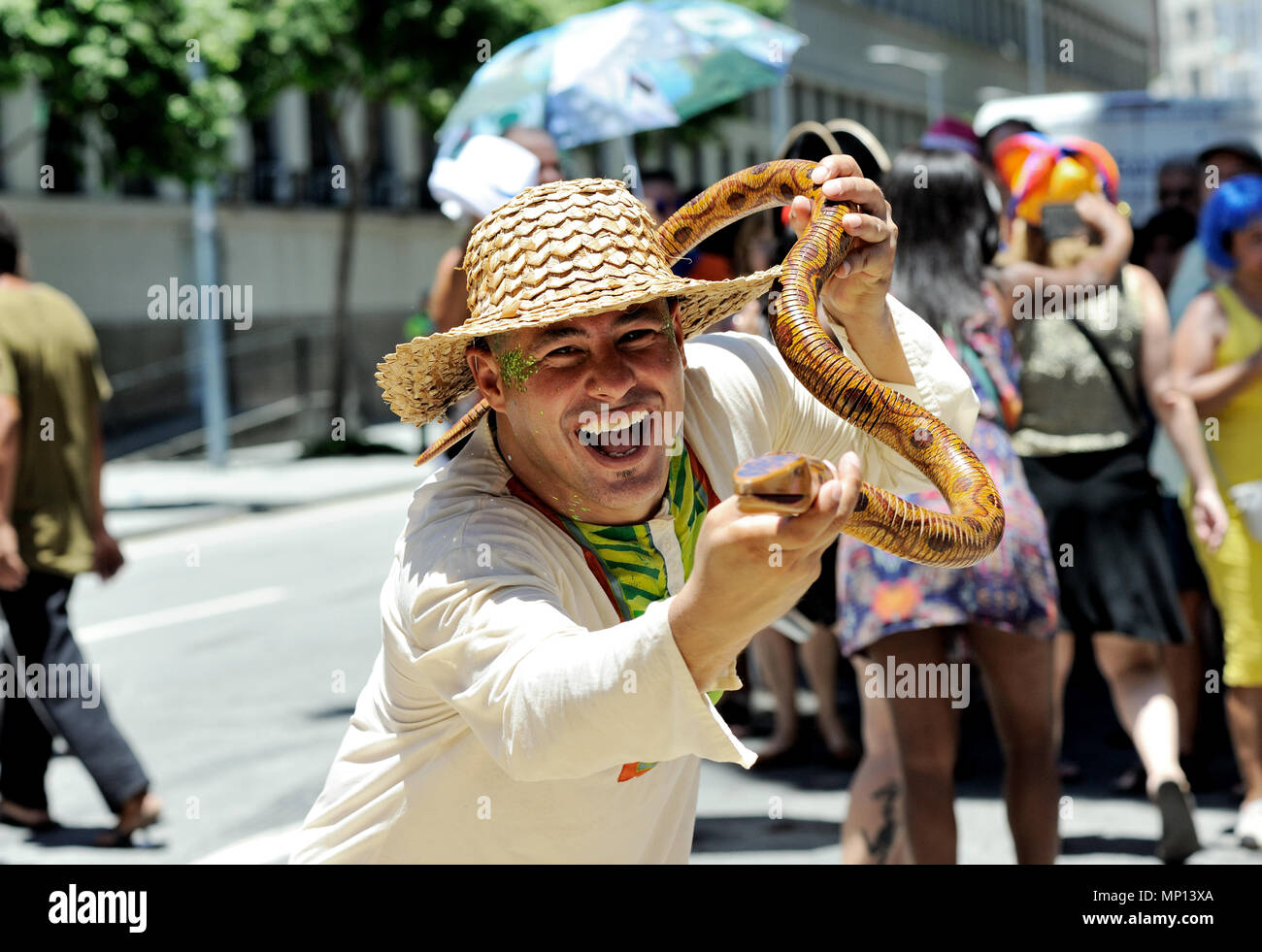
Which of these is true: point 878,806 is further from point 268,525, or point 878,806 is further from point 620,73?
point 268,525

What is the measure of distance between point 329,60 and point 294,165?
7.09 metres

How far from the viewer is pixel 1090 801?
5.71 meters

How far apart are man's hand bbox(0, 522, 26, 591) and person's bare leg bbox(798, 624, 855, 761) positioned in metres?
2.64

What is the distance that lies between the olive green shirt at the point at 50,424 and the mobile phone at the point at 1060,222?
3055 mm

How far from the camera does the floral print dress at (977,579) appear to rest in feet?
13.0

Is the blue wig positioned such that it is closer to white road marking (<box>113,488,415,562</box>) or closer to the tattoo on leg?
the tattoo on leg

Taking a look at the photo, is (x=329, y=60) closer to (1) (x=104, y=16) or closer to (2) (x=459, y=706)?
(1) (x=104, y=16)

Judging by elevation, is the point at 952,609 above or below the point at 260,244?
above

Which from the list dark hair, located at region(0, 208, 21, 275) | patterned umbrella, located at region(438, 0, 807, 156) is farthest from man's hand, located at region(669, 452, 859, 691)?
dark hair, located at region(0, 208, 21, 275)

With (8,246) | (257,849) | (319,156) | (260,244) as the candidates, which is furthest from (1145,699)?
(319,156)

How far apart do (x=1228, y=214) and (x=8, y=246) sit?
12.8 feet

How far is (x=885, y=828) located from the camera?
4.26 meters

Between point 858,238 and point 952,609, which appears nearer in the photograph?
point 858,238
